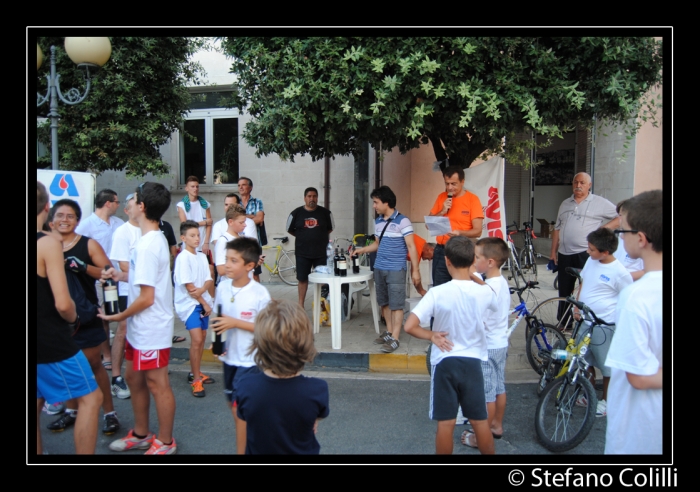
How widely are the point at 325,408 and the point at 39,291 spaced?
1.87 meters

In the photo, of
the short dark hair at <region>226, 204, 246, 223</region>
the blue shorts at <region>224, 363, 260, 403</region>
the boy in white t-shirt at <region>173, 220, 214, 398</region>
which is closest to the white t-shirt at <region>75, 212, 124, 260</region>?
the boy in white t-shirt at <region>173, 220, 214, 398</region>

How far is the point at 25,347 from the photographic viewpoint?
9.31ft

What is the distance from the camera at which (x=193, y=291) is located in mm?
4418

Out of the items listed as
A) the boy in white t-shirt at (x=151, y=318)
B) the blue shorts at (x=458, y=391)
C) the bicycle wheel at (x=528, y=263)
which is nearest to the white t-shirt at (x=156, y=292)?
the boy in white t-shirt at (x=151, y=318)

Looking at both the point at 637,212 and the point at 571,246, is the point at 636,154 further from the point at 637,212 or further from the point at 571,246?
the point at 637,212

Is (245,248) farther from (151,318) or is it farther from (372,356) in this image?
(372,356)

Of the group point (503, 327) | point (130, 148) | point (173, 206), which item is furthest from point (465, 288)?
point (173, 206)

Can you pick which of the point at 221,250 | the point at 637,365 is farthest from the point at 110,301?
the point at 637,365

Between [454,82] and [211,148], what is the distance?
7351 mm

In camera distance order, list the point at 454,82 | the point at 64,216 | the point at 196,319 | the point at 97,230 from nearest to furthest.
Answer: the point at 64,216
the point at 196,319
the point at 454,82
the point at 97,230

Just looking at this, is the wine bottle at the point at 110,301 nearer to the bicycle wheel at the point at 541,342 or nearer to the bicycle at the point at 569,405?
the bicycle at the point at 569,405

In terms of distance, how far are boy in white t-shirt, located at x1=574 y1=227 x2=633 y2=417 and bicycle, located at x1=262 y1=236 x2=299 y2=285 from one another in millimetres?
6828

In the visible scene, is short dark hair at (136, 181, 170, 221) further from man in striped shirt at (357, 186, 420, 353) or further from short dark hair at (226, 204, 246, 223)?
man in striped shirt at (357, 186, 420, 353)
